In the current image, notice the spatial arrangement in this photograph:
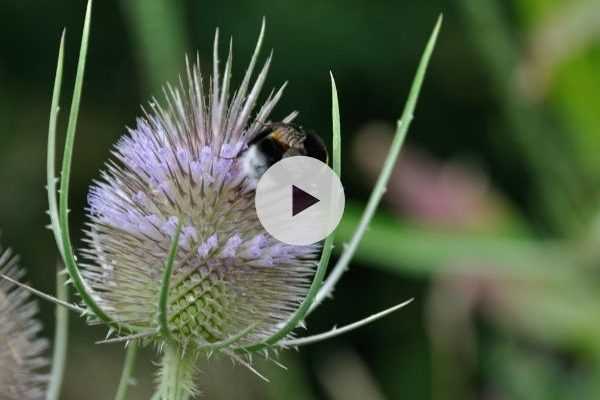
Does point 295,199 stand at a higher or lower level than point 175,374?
higher

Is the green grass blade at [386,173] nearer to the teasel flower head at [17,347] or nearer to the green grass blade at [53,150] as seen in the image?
the green grass blade at [53,150]

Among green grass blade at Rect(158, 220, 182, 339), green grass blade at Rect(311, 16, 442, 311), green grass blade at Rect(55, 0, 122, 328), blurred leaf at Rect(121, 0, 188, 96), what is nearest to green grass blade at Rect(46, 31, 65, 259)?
green grass blade at Rect(55, 0, 122, 328)

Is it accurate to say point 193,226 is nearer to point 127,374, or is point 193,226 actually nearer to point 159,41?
point 127,374

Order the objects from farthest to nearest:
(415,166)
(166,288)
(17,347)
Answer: (415,166) < (17,347) < (166,288)

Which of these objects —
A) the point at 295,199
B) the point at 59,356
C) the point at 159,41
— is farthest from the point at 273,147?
the point at 159,41

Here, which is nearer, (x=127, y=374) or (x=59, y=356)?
(x=127, y=374)

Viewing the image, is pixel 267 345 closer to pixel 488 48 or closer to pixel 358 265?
pixel 488 48

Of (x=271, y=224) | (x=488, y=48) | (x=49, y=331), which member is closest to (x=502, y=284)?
(x=488, y=48)
